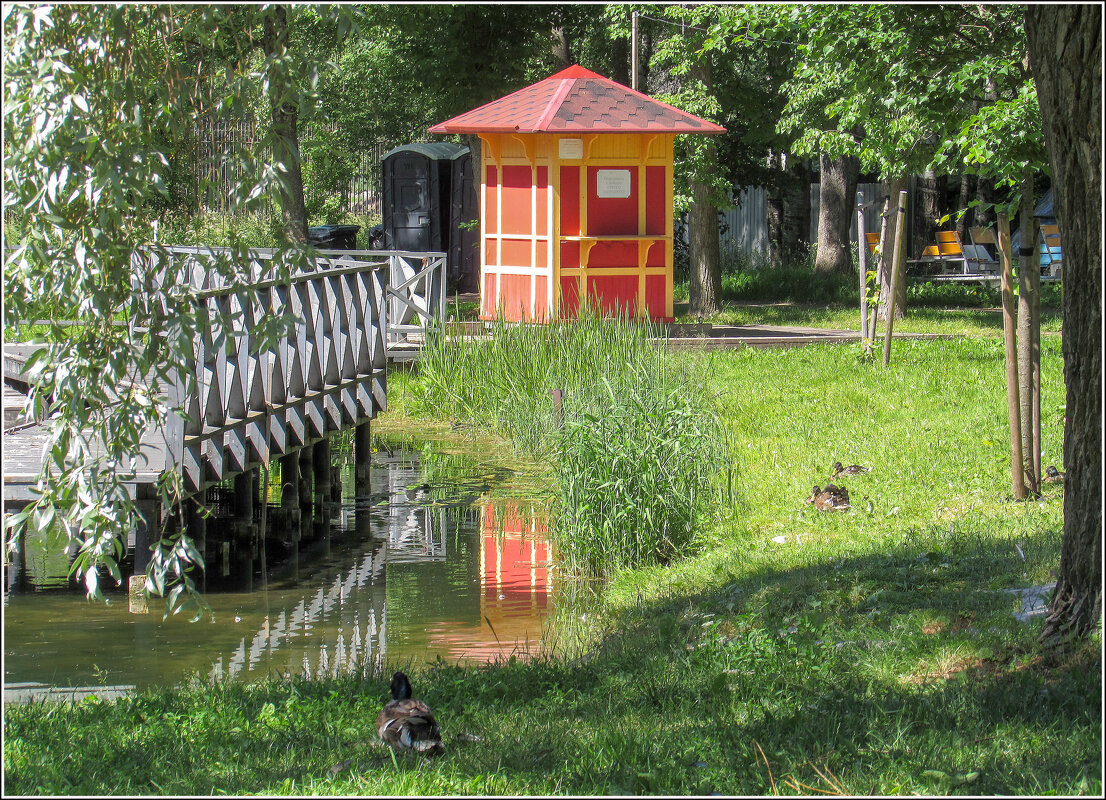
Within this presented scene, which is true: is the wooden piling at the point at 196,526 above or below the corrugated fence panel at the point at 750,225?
below

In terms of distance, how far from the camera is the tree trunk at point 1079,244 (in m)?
4.42

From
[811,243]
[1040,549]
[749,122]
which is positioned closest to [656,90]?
[811,243]

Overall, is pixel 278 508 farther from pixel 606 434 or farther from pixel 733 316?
pixel 733 316

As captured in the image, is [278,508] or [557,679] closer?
[557,679]

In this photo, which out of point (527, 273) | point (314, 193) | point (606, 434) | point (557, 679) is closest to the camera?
point (557, 679)

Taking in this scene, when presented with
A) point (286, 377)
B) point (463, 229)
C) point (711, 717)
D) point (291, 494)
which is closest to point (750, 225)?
point (463, 229)

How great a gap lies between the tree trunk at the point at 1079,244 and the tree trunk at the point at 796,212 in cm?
2330

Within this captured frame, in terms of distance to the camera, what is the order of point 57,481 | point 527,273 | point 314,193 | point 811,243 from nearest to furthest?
point 57,481
point 527,273
point 811,243
point 314,193

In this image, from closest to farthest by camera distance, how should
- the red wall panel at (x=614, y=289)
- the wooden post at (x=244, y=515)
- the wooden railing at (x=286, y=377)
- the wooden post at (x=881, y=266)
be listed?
the wooden railing at (x=286, y=377) < the wooden post at (x=244, y=515) < the wooden post at (x=881, y=266) < the red wall panel at (x=614, y=289)

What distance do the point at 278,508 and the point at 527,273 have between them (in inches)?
272

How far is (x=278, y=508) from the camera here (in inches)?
437

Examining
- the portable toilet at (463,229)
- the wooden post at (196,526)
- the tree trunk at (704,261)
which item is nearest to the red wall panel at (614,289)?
the tree trunk at (704,261)

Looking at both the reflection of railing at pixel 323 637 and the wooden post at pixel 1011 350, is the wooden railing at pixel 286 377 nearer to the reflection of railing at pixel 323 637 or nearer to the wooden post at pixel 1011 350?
the reflection of railing at pixel 323 637

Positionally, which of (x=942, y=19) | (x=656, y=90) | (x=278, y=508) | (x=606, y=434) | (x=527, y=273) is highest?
(x=656, y=90)
